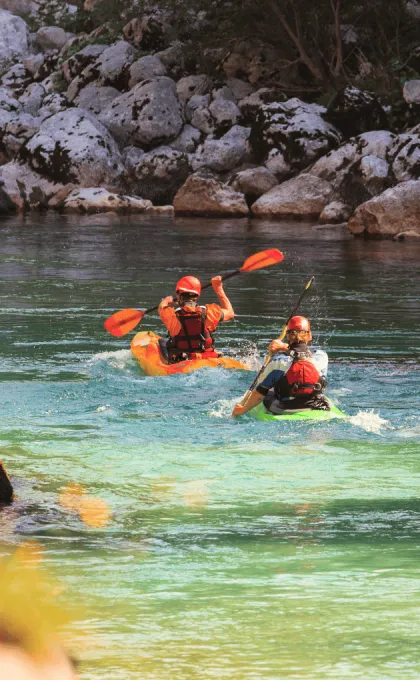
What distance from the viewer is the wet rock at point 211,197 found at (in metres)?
33.2

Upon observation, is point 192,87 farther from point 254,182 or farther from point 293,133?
point 254,182

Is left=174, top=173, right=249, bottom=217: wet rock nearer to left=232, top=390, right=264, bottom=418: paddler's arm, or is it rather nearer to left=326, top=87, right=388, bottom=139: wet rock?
left=326, top=87, right=388, bottom=139: wet rock

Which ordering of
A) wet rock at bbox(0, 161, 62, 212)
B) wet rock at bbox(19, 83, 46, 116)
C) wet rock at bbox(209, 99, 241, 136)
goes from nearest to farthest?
wet rock at bbox(0, 161, 62, 212)
wet rock at bbox(209, 99, 241, 136)
wet rock at bbox(19, 83, 46, 116)

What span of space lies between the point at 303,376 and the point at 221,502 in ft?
6.21

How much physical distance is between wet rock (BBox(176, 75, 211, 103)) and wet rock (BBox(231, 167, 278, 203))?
647 cm

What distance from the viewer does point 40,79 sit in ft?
149

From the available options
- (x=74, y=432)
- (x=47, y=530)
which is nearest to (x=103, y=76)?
(x=74, y=432)

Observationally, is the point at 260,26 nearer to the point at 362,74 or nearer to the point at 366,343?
the point at 362,74

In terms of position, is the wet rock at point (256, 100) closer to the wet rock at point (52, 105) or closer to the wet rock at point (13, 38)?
the wet rock at point (52, 105)

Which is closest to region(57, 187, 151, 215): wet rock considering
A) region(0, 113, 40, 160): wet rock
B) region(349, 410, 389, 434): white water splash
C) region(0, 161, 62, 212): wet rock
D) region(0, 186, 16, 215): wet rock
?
region(0, 161, 62, 212): wet rock

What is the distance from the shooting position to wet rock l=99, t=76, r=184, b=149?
123 ft

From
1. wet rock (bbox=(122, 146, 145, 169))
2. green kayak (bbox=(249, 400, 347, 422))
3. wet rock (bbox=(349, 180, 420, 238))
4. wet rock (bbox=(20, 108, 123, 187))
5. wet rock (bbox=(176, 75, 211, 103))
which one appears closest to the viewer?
green kayak (bbox=(249, 400, 347, 422))

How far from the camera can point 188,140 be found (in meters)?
37.8

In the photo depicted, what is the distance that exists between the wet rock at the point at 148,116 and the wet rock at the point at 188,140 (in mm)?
216
